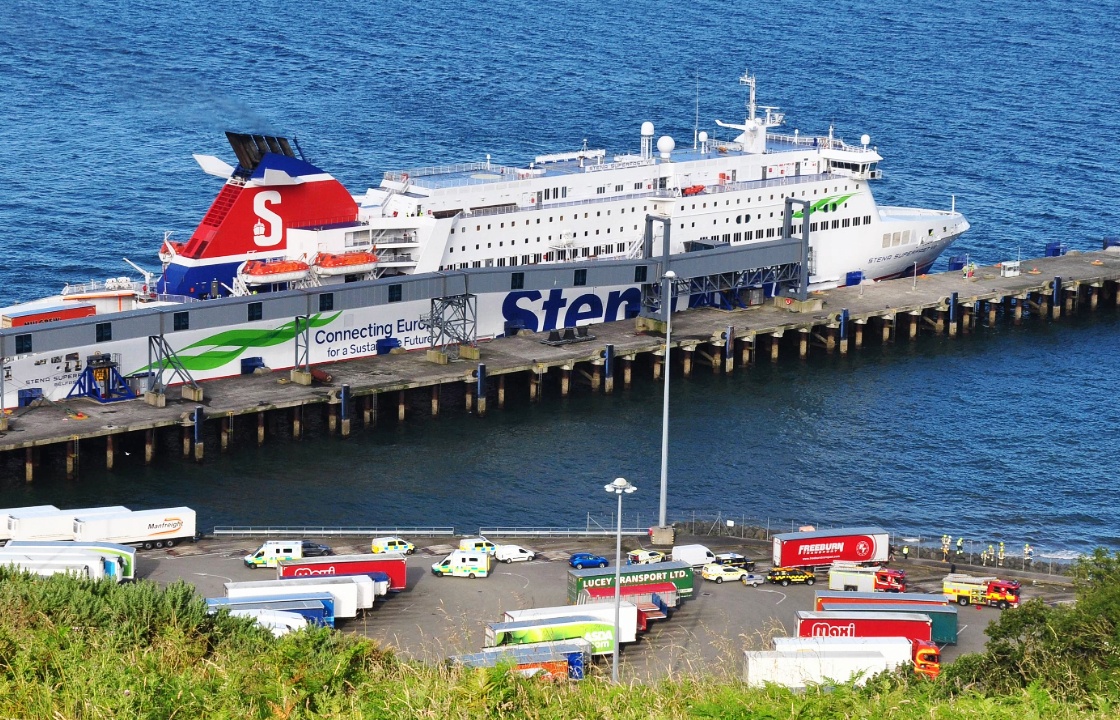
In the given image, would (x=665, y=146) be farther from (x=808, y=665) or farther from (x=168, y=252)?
(x=808, y=665)

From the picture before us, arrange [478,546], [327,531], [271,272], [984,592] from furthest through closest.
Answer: [271,272] → [327,531] → [478,546] → [984,592]

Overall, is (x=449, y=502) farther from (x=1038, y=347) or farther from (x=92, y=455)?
(x=1038, y=347)

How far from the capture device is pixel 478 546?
4628cm

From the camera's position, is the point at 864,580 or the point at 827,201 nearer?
the point at 864,580

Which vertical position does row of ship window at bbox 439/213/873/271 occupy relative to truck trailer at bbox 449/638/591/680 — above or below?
above

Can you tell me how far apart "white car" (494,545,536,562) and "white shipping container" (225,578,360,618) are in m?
6.05

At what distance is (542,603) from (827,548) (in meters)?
8.56

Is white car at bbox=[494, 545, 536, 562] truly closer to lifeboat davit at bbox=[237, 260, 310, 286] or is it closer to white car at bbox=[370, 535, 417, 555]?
white car at bbox=[370, 535, 417, 555]

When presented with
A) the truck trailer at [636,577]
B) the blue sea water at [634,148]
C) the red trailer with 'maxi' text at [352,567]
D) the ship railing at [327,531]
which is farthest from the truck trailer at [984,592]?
the ship railing at [327,531]

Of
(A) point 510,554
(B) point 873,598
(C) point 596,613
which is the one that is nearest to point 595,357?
(A) point 510,554

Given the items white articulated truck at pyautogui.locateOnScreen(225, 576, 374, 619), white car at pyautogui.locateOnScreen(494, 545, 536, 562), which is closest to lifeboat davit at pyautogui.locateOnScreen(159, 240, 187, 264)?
white car at pyautogui.locateOnScreen(494, 545, 536, 562)

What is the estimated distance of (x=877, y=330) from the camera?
261ft

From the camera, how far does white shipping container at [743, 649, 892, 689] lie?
115 ft

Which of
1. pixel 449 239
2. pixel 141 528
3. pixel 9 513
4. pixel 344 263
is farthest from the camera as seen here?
pixel 449 239
